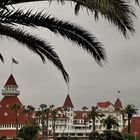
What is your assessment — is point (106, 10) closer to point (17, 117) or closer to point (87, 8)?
point (87, 8)

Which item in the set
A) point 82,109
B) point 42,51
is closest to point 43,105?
point 82,109

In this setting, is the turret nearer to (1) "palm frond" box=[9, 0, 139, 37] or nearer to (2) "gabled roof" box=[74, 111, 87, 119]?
(2) "gabled roof" box=[74, 111, 87, 119]

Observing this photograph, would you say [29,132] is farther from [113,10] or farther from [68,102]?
[113,10]

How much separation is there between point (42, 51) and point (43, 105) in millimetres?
102885

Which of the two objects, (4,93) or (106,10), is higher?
(4,93)

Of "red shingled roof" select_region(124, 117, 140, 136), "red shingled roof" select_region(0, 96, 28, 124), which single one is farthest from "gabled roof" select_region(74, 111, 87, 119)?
"red shingled roof" select_region(0, 96, 28, 124)

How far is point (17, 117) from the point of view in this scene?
336ft

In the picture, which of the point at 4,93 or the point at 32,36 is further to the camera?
the point at 4,93

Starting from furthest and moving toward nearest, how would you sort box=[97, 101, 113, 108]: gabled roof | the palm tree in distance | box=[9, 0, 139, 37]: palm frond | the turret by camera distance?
box=[97, 101, 113, 108]: gabled roof < the turret < the palm tree in distance < box=[9, 0, 139, 37]: palm frond

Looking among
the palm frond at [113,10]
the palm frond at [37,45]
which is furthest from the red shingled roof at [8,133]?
the palm frond at [113,10]

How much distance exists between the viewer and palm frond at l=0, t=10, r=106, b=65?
7863mm

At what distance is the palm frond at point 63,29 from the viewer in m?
7.86

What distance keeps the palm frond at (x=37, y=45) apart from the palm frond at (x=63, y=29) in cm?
28

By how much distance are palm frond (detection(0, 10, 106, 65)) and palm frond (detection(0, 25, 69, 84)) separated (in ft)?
0.91
